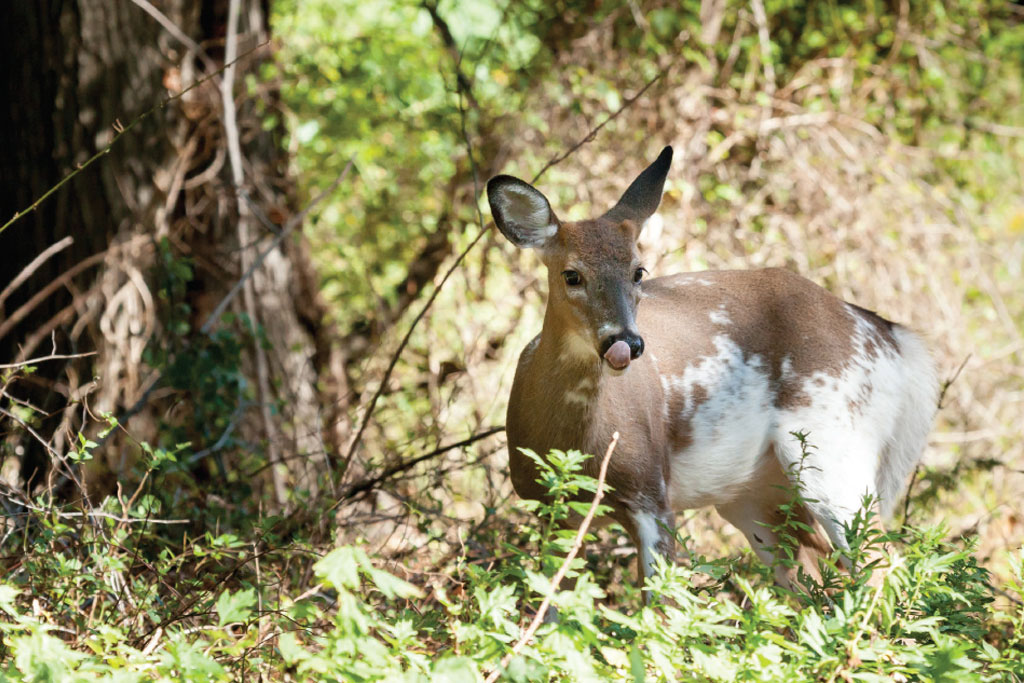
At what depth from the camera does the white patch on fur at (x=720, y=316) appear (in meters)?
4.82

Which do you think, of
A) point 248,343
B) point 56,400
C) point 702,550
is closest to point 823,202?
point 702,550

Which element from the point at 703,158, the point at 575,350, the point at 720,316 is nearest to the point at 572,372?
the point at 575,350

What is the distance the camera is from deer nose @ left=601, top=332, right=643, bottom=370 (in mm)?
3777

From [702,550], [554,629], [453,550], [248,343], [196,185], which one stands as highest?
[196,185]

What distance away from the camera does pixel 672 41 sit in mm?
7914

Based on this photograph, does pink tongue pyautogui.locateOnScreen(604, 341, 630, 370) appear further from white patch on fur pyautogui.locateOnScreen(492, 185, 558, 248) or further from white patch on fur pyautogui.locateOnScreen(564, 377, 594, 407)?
white patch on fur pyautogui.locateOnScreen(492, 185, 558, 248)

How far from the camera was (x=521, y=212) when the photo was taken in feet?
14.0

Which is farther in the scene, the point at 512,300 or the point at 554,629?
the point at 512,300

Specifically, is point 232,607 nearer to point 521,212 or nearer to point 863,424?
point 521,212

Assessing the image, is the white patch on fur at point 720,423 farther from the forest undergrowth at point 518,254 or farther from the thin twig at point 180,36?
the thin twig at point 180,36

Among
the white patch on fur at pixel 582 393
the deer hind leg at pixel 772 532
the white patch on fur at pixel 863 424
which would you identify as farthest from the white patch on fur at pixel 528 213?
the deer hind leg at pixel 772 532

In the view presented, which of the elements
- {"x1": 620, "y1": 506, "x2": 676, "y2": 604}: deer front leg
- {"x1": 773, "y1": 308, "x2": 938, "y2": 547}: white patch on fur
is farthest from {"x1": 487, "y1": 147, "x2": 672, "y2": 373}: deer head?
{"x1": 773, "y1": 308, "x2": 938, "y2": 547}: white patch on fur

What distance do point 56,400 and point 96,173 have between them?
1.32 m

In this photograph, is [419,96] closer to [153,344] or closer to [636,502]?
[153,344]
